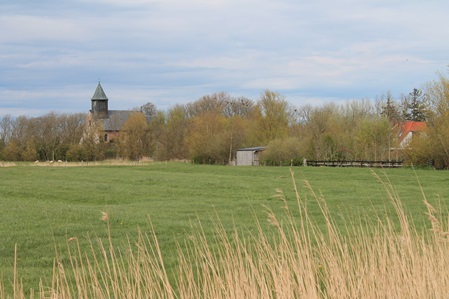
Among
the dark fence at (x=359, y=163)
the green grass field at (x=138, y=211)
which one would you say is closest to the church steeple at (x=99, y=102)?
the dark fence at (x=359, y=163)

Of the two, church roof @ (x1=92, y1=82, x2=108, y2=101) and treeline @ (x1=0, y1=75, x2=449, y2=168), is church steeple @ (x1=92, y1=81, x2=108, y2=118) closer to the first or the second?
church roof @ (x1=92, y1=82, x2=108, y2=101)

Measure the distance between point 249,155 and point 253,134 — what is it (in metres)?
5.14

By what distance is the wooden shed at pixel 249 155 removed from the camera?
60.0 m

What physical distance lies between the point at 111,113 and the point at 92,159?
28.8 metres

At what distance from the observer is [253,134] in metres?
65.3

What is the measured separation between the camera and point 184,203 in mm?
17859

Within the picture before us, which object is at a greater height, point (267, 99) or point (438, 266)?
point (267, 99)

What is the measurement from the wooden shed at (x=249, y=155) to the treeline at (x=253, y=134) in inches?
78.4

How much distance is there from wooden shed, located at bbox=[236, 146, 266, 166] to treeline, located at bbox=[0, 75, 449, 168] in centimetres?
199

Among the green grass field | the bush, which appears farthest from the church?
the green grass field

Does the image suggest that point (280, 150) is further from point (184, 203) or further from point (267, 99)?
point (184, 203)

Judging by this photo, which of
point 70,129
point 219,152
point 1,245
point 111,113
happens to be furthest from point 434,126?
point 111,113

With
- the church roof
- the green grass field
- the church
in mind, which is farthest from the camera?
the church roof

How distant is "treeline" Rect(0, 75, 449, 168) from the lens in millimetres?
41338
